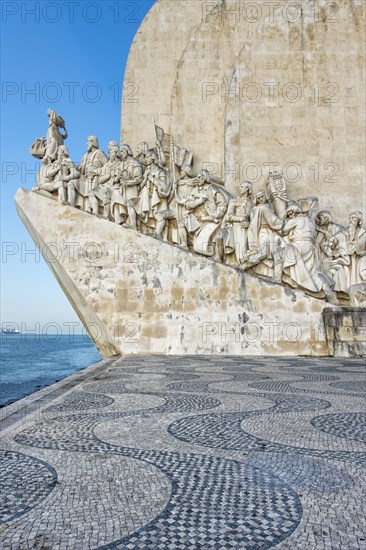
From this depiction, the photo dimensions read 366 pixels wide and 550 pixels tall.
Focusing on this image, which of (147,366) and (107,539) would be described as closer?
(107,539)

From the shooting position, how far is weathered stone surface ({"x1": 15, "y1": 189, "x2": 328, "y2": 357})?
761 centimetres

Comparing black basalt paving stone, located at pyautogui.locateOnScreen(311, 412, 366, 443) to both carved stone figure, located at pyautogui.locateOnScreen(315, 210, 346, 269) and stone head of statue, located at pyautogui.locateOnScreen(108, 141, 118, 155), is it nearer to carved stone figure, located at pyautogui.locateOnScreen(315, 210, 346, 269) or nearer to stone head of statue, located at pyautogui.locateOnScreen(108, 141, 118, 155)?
carved stone figure, located at pyautogui.locateOnScreen(315, 210, 346, 269)

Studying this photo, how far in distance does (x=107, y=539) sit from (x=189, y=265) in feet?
22.3

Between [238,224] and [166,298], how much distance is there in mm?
1993

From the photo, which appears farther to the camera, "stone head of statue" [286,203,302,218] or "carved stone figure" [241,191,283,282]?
"stone head of statue" [286,203,302,218]

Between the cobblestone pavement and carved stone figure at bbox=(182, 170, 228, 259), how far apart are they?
5.32 m

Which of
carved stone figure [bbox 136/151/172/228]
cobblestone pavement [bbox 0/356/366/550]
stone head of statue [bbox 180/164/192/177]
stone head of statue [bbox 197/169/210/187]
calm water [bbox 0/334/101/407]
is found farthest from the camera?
stone head of statue [bbox 180/164/192/177]

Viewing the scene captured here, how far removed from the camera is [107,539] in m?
1.12

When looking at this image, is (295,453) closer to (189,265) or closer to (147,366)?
(147,366)

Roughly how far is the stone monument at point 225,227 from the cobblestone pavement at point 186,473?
4.47m

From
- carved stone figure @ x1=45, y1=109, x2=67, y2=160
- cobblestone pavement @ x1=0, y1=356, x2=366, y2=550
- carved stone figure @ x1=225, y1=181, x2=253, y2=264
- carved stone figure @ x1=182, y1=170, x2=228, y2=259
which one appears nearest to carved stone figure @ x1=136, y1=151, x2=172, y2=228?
carved stone figure @ x1=182, y1=170, x2=228, y2=259

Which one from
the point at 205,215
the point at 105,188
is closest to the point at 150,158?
the point at 105,188

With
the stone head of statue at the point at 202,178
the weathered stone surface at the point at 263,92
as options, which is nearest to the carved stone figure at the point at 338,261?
the weathered stone surface at the point at 263,92

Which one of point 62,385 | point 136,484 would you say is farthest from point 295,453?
point 62,385
